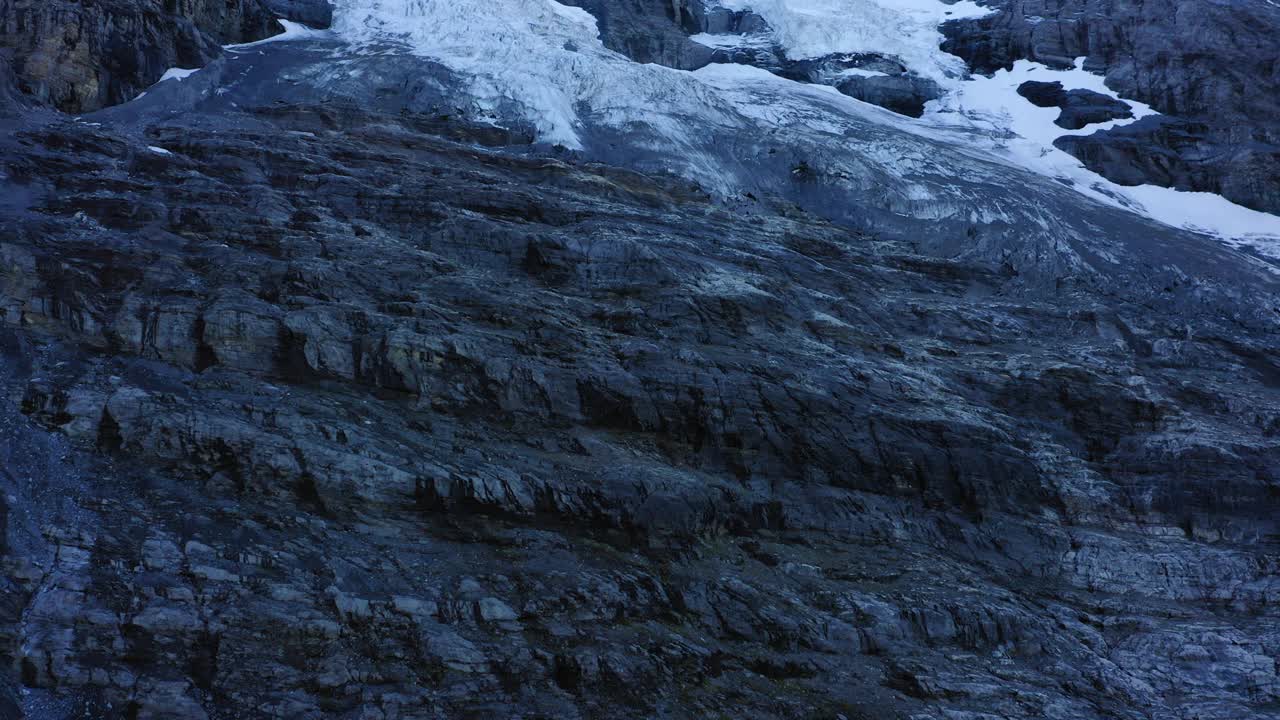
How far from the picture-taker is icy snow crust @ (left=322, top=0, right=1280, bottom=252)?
3328 cm

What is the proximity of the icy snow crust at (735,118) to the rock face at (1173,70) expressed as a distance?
1.19 metres

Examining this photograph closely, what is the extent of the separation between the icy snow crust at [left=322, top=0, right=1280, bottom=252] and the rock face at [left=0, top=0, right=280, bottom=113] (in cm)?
710

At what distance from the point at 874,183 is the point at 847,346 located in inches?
545

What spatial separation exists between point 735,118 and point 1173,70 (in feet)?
76.3

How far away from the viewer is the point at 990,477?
19.2 metres

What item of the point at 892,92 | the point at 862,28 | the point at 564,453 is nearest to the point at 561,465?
the point at 564,453

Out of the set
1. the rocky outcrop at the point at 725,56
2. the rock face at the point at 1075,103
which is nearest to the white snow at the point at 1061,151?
the rock face at the point at 1075,103

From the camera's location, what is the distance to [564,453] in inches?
690

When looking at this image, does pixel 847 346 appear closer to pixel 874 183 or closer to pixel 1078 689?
pixel 1078 689

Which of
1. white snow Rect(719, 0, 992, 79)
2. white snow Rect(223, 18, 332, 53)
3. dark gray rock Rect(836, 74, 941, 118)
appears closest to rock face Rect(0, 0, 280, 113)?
white snow Rect(223, 18, 332, 53)

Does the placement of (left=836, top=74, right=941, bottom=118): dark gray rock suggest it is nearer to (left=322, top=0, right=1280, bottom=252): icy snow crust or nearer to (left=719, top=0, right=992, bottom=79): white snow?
(left=322, top=0, right=1280, bottom=252): icy snow crust

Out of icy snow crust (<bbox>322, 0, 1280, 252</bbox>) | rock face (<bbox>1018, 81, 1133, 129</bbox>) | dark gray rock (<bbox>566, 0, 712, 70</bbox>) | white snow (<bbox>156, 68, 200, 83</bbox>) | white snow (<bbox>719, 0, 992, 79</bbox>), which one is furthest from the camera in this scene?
white snow (<bbox>719, 0, 992, 79</bbox>)

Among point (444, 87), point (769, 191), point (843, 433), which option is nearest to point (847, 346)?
point (843, 433)

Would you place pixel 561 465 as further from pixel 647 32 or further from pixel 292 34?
pixel 647 32
